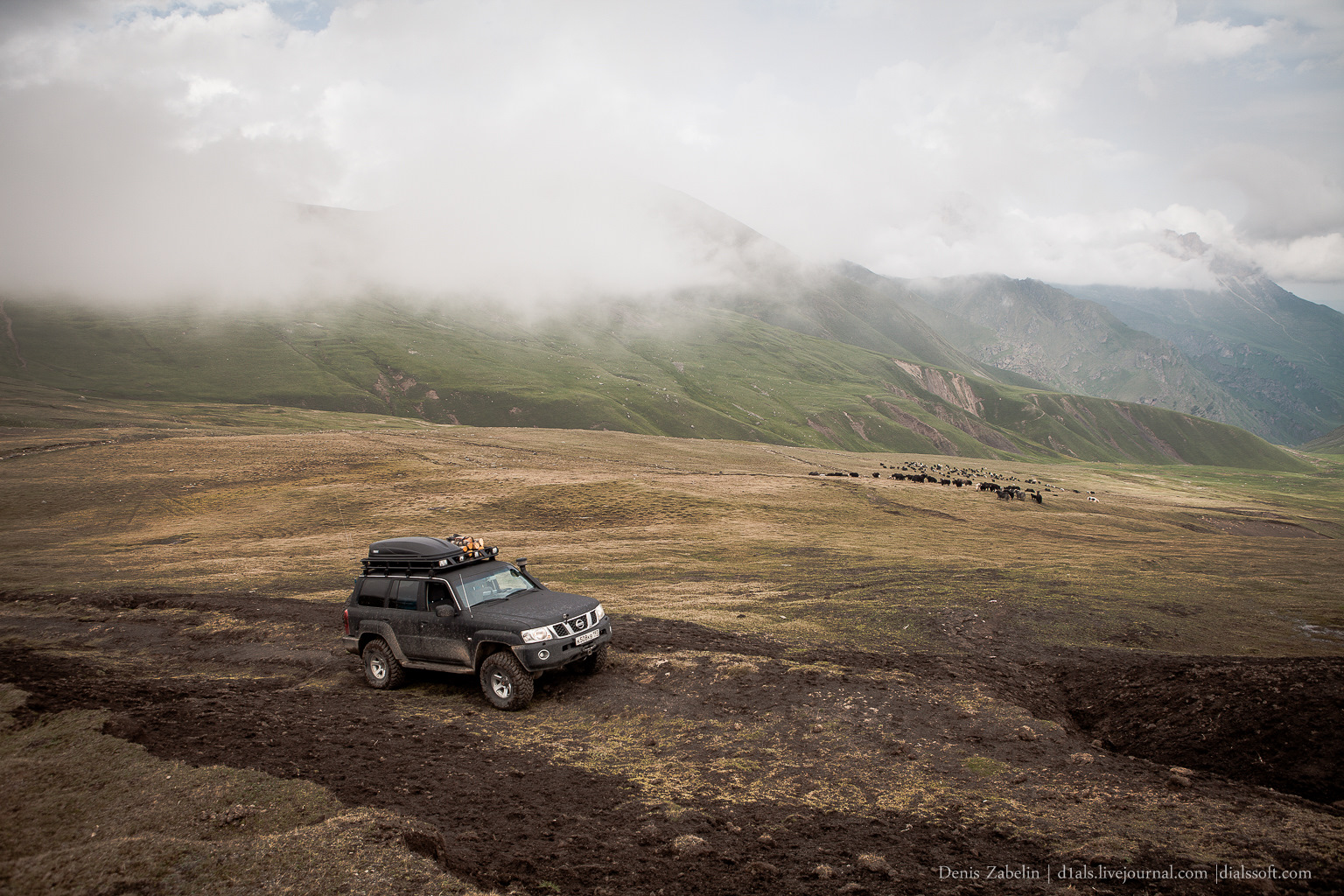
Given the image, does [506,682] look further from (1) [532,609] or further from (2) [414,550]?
(2) [414,550]

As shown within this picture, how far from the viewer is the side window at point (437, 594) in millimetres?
16094

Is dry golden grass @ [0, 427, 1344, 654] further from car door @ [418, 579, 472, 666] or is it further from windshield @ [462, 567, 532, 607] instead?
car door @ [418, 579, 472, 666]

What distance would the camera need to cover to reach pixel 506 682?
49.8 ft

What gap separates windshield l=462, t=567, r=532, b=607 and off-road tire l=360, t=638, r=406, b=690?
9.21ft

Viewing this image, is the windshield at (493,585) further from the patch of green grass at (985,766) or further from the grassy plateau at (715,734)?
the patch of green grass at (985,766)

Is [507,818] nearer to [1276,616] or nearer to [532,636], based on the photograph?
[532,636]

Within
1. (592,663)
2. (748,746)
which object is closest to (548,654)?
(592,663)

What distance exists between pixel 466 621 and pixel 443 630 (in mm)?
810

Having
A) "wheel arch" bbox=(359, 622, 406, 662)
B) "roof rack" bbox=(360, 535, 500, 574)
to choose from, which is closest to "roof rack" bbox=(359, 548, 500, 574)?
"roof rack" bbox=(360, 535, 500, 574)

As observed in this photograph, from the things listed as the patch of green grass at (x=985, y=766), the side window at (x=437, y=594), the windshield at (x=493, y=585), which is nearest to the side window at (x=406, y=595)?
the side window at (x=437, y=594)

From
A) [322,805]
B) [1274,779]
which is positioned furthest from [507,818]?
[1274,779]

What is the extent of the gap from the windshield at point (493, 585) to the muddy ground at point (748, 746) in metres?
2.52

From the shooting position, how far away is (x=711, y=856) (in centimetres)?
927

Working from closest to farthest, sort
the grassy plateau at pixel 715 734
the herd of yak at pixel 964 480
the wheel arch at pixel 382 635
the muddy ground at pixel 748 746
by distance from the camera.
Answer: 1. the grassy plateau at pixel 715 734
2. the muddy ground at pixel 748 746
3. the wheel arch at pixel 382 635
4. the herd of yak at pixel 964 480
